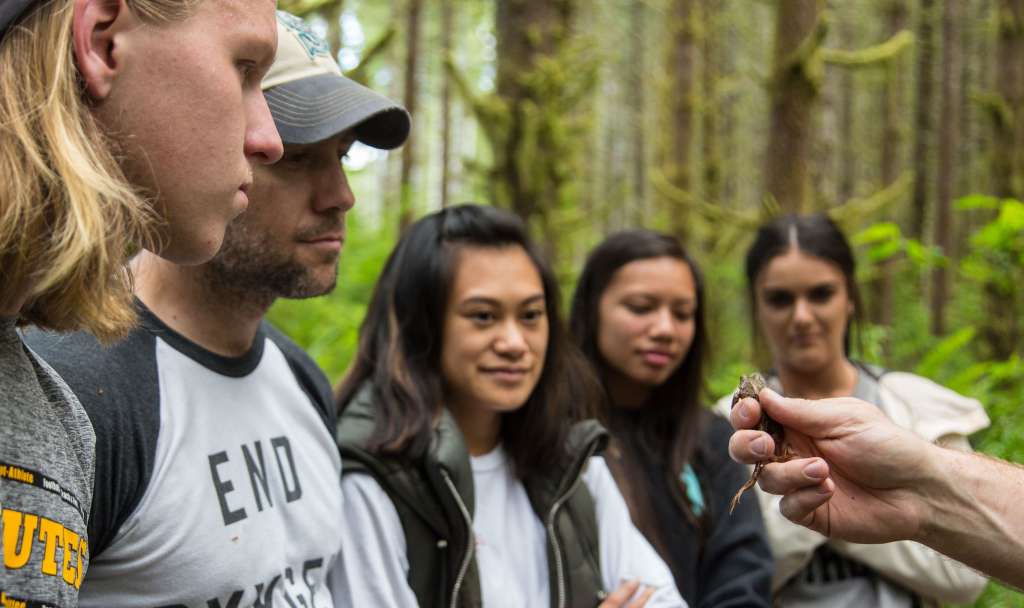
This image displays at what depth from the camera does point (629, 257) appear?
13.6 feet

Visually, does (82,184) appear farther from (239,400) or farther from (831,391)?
(831,391)

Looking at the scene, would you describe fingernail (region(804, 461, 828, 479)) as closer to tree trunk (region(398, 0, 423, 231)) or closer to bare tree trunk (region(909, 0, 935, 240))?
tree trunk (region(398, 0, 423, 231))

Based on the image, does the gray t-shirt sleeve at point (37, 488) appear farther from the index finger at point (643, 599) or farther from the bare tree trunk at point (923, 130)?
the bare tree trunk at point (923, 130)

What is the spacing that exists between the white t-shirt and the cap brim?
1.10 meters

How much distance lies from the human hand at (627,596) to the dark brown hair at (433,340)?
1.57 feet

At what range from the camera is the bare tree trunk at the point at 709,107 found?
14719mm

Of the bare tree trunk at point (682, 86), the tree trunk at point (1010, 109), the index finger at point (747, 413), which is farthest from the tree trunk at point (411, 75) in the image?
the index finger at point (747, 413)

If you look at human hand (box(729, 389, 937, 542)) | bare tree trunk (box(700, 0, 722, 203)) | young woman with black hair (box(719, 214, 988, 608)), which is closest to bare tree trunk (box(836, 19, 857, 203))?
bare tree trunk (box(700, 0, 722, 203))

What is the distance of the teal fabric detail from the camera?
3704mm

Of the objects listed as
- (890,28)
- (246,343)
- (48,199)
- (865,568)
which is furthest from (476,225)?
(890,28)

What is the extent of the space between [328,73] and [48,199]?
1.53 meters

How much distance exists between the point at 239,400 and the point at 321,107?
0.81 meters

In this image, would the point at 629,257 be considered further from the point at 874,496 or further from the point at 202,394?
the point at 202,394

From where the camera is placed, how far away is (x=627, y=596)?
9.61ft
